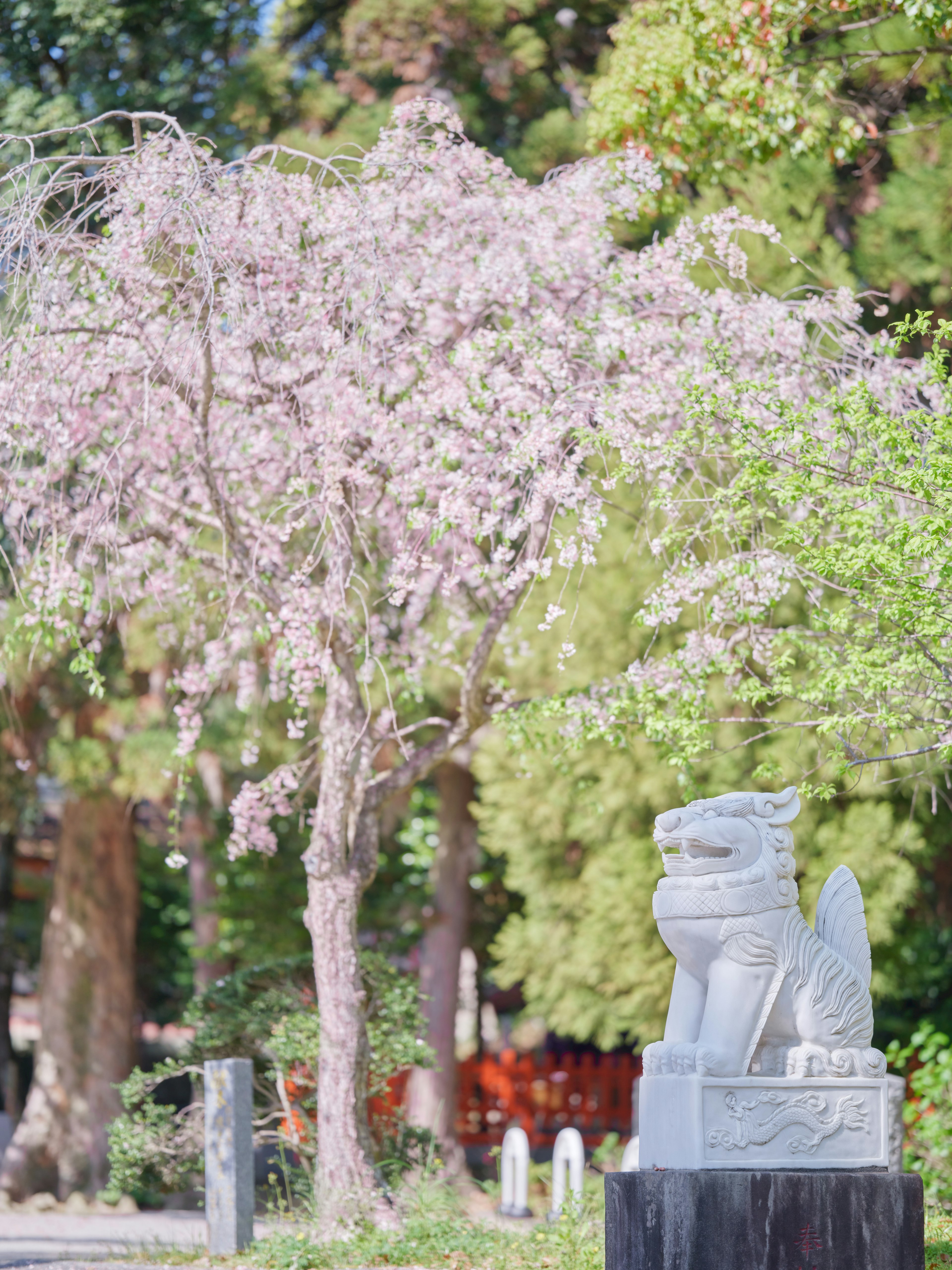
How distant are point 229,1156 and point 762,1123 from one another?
10.6ft

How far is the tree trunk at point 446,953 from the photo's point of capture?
1345 centimetres

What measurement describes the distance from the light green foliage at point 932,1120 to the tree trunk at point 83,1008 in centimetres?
727

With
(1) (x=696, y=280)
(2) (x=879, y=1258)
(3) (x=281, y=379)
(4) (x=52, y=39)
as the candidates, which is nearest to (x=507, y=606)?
(3) (x=281, y=379)

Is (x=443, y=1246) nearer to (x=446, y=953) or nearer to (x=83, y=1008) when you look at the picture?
(x=446, y=953)

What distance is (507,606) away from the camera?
7281 mm

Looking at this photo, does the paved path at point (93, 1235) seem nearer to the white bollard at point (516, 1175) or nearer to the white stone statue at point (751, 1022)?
the white bollard at point (516, 1175)

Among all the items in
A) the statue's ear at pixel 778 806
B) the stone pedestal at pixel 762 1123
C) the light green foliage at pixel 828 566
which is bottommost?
the stone pedestal at pixel 762 1123

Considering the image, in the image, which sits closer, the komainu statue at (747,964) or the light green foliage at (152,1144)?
the komainu statue at (747,964)

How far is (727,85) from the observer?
820 cm

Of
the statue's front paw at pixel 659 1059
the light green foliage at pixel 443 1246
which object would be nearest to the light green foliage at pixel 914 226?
the statue's front paw at pixel 659 1059

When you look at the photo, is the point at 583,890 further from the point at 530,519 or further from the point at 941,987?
the point at 530,519

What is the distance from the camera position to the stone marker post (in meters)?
7.14

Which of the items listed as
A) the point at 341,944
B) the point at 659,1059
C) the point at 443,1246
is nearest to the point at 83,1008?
the point at 341,944

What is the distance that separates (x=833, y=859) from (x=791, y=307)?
13.5 feet
